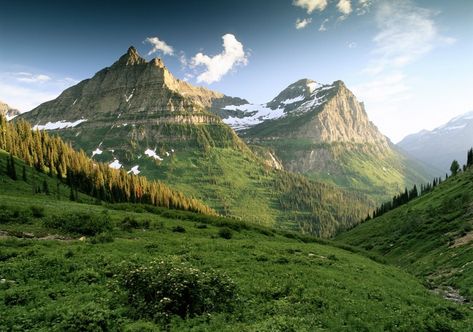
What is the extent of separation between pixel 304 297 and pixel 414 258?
4473cm

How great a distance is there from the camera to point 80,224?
39.2 metres

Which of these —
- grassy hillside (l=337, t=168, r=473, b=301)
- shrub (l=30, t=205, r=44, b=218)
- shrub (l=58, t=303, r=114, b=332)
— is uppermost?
shrub (l=30, t=205, r=44, b=218)

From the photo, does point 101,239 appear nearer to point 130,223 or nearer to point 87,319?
point 130,223

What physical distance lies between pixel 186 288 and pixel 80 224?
80.4 ft

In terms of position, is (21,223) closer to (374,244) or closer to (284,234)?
(284,234)

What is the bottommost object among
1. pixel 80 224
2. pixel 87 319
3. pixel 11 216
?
pixel 80 224

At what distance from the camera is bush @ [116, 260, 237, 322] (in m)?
18.6

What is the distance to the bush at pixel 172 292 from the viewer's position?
18609 mm

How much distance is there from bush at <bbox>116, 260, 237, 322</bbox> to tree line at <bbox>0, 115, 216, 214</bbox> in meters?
127

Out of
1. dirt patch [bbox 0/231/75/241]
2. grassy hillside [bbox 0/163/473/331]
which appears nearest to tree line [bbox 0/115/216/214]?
dirt patch [bbox 0/231/75/241]

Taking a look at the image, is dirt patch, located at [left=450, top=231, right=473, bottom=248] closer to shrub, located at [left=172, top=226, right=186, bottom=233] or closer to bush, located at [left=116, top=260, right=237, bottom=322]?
shrub, located at [left=172, top=226, right=186, bottom=233]

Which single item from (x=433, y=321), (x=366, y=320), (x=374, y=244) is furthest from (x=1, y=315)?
(x=374, y=244)

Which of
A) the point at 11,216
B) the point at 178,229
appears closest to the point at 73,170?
the point at 11,216

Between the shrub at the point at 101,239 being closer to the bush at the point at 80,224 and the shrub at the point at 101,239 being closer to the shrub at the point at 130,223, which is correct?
the bush at the point at 80,224
